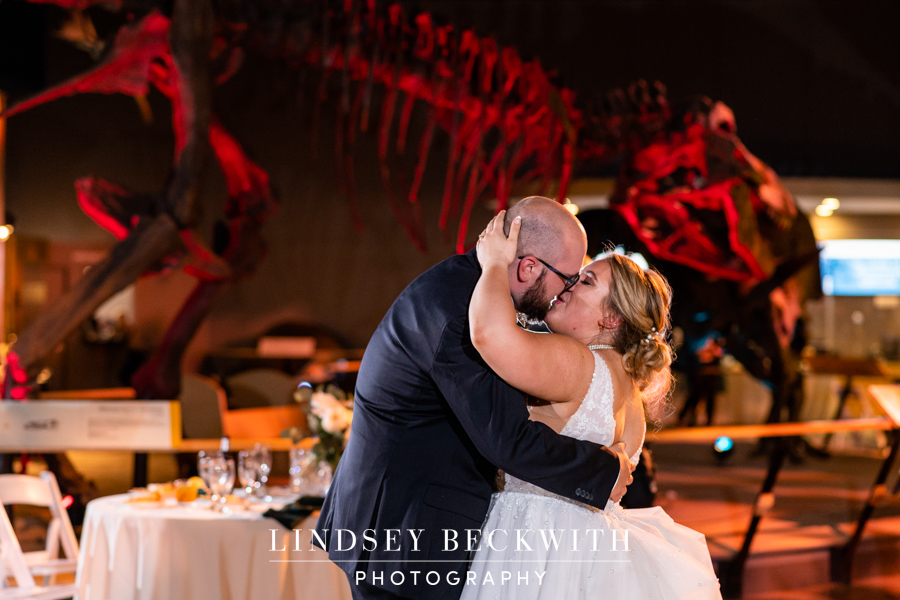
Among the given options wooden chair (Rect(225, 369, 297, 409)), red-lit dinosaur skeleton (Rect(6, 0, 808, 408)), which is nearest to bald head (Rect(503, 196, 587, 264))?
red-lit dinosaur skeleton (Rect(6, 0, 808, 408))

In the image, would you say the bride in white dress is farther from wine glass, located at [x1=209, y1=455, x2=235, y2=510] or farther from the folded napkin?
wine glass, located at [x1=209, y1=455, x2=235, y2=510]

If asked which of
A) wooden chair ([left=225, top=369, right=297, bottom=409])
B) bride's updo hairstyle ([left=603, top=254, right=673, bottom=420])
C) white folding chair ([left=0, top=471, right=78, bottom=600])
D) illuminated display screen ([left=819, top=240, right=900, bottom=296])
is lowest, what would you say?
white folding chair ([left=0, top=471, right=78, bottom=600])

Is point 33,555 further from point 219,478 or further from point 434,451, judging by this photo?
point 434,451

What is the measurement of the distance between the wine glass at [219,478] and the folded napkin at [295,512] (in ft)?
0.69

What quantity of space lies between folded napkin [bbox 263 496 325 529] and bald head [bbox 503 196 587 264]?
1469mm

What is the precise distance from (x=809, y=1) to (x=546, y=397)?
9132mm

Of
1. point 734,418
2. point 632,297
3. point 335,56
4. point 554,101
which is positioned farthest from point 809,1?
point 632,297

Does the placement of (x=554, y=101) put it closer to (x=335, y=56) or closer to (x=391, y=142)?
(x=335, y=56)

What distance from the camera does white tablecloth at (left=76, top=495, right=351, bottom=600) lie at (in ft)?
8.90

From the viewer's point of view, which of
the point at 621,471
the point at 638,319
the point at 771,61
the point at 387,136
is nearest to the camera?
the point at 621,471

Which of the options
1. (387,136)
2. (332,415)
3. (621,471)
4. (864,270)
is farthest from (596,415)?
(864,270)

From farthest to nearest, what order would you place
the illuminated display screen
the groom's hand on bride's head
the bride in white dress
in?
1. the illuminated display screen
2. the groom's hand on bride's head
3. the bride in white dress

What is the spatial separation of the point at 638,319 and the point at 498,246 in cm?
48

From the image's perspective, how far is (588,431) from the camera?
1.85 meters
